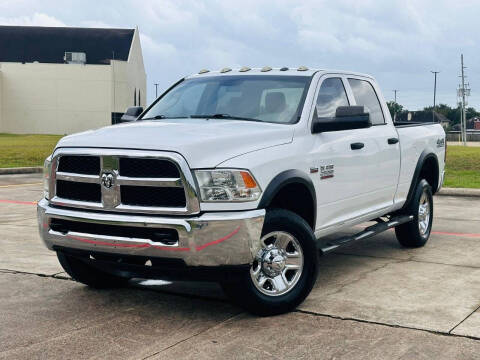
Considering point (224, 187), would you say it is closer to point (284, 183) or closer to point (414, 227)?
point (284, 183)

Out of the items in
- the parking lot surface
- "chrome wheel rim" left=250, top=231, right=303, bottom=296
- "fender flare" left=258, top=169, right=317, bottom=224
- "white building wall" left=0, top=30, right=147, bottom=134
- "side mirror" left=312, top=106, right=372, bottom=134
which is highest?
"white building wall" left=0, top=30, right=147, bottom=134

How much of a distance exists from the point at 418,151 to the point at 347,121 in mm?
2501

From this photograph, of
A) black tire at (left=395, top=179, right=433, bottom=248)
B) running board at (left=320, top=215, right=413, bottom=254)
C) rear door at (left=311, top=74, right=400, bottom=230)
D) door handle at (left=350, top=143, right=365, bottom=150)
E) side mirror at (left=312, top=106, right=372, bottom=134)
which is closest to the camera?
side mirror at (left=312, top=106, right=372, bottom=134)

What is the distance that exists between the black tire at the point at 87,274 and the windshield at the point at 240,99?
1.54 metres

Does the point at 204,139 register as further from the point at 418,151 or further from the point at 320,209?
the point at 418,151


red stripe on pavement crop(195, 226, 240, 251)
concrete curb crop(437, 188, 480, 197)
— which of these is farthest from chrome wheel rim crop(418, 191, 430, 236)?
concrete curb crop(437, 188, 480, 197)

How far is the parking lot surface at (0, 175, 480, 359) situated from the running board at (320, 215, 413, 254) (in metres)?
0.38

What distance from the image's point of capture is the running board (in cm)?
646

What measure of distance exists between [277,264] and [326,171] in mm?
1102

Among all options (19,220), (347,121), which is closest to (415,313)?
(347,121)

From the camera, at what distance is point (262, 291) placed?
5.51 meters

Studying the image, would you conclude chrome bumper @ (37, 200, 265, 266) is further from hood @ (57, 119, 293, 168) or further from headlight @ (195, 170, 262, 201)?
hood @ (57, 119, 293, 168)

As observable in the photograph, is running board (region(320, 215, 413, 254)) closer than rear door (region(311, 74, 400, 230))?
No

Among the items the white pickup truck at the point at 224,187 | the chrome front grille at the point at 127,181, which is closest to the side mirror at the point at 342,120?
the white pickup truck at the point at 224,187
